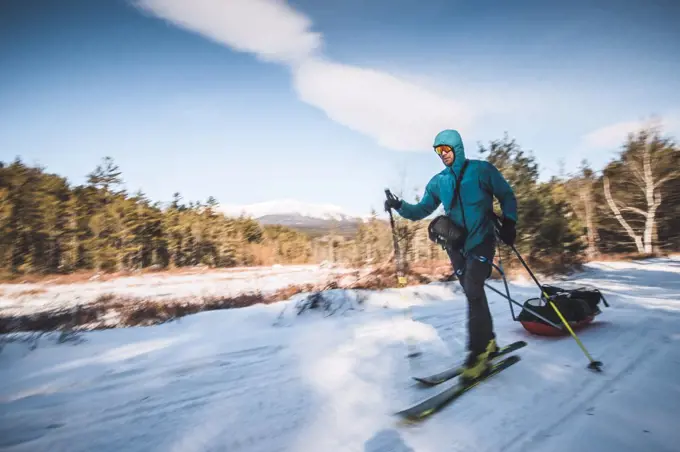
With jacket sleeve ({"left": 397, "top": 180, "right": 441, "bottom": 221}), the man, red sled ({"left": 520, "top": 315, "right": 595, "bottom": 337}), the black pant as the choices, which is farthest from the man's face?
red sled ({"left": 520, "top": 315, "right": 595, "bottom": 337})

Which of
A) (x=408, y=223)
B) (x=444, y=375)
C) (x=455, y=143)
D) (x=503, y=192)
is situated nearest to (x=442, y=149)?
(x=455, y=143)

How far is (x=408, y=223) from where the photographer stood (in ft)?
41.2

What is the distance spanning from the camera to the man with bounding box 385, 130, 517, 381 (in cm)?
298

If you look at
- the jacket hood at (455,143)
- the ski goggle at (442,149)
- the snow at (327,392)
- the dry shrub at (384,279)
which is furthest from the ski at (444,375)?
the dry shrub at (384,279)

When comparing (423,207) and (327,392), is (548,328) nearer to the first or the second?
(423,207)

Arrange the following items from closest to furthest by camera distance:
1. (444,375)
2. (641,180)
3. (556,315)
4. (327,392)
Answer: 1. (327,392)
2. (444,375)
3. (556,315)
4. (641,180)

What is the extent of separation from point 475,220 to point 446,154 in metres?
0.72

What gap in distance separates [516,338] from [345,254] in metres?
35.4

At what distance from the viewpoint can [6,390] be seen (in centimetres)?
273

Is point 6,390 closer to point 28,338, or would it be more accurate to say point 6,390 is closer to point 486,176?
point 28,338

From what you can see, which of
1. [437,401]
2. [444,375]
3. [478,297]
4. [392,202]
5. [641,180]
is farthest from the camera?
[641,180]

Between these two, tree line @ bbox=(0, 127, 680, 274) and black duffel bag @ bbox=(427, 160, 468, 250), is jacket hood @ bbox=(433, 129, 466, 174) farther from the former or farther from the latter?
tree line @ bbox=(0, 127, 680, 274)

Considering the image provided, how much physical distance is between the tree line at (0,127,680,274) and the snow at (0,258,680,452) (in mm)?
8409

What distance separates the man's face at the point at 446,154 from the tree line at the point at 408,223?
8.69m
